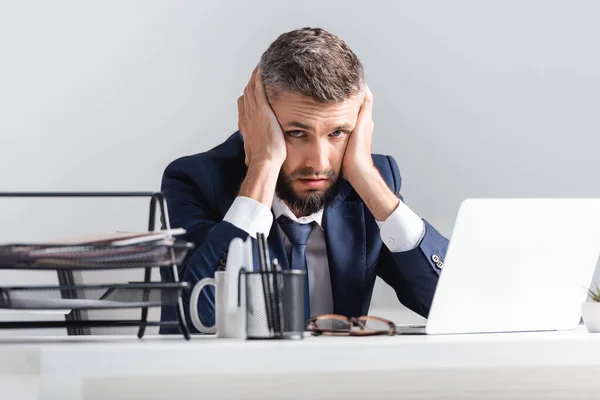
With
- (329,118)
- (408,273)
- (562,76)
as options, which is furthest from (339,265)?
(562,76)

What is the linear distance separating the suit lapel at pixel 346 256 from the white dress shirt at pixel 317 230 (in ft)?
0.12

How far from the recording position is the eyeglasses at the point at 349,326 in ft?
3.86

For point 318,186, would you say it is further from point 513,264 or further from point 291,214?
point 513,264

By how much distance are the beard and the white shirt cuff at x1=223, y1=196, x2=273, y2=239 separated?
0.24 metres

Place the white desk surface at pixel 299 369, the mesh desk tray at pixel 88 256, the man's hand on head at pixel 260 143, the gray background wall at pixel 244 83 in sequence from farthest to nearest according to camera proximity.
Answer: the gray background wall at pixel 244 83 → the man's hand on head at pixel 260 143 → the mesh desk tray at pixel 88 256 → the white desk surface at pixel 299 369

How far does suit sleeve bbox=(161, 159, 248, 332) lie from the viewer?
164 centimetres

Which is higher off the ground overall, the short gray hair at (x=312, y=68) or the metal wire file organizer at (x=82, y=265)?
the short gray hair at (x=312, y=68)

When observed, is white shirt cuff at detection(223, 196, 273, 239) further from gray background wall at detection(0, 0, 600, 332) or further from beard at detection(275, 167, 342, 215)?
gray background wall at detection(0, 0, 600, 332)

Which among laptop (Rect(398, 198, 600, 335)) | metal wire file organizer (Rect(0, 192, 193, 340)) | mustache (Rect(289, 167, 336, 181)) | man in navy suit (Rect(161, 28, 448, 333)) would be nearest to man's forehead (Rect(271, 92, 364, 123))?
man in navy suit (Rect(161, 28, 448, 333))

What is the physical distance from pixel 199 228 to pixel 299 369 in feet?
3.36

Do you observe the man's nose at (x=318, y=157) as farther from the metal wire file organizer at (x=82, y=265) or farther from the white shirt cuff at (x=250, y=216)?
the metal wire file organizer at (x=82, y=265)

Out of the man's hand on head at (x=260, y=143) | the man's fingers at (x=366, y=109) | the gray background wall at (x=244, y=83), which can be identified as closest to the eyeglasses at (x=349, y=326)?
the man's hand on head at (x=260, y=143)

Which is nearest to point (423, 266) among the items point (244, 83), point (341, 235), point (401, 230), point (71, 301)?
point (401, 230)

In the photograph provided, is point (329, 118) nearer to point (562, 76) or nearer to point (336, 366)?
point (336, 366)
